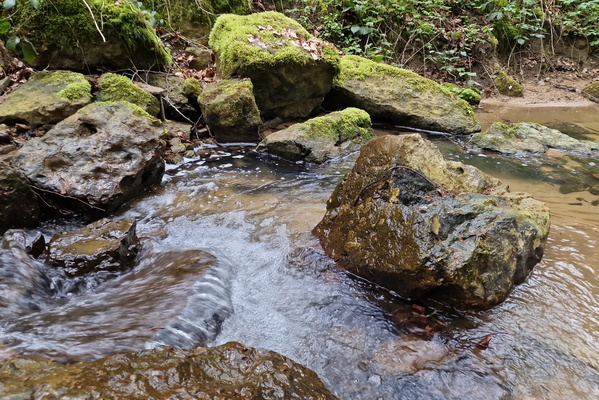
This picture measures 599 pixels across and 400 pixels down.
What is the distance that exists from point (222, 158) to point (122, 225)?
212cm

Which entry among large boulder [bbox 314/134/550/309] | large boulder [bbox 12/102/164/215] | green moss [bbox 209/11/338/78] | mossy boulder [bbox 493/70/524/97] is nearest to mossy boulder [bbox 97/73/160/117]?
large boulder [bbox 12/102/164/215]

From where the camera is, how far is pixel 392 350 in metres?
2.15

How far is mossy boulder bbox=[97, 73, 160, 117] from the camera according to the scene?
202 inches

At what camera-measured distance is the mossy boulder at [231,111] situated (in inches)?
208

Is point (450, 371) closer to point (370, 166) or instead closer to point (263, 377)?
point (263, 377)

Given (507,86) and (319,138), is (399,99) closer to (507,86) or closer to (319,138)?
(319,138)

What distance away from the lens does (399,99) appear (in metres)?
6.81

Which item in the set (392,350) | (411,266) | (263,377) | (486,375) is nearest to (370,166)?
(411,266)

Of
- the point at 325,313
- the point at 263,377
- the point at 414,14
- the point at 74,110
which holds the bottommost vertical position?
the point at 325,313

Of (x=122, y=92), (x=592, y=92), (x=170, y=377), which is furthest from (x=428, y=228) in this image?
(x=592, y=92)

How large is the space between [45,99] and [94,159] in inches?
64.4

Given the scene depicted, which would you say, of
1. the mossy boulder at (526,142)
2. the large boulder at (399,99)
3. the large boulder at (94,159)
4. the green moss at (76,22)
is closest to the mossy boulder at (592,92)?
the mossy boulder at (526,142)

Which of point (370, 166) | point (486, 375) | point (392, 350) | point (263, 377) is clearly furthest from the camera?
point (370, 166)

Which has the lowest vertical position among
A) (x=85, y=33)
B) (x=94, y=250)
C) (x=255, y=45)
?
(x=94, y=250)
